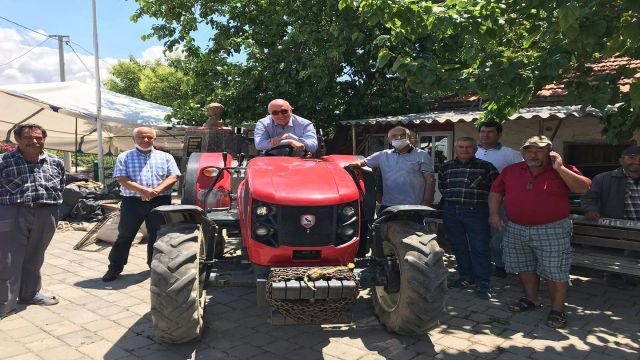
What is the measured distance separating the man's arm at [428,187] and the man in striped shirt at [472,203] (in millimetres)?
344

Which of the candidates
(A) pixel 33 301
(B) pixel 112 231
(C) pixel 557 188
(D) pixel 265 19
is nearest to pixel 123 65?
(D) pixel 265 19

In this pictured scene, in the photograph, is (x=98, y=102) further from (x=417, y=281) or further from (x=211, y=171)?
(x=417, y=281)

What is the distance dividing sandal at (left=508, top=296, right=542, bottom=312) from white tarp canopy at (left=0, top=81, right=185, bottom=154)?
398 inches

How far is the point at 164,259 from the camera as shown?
3.34 meters

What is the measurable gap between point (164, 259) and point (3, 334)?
1771 mm

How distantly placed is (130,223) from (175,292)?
99.9 inches

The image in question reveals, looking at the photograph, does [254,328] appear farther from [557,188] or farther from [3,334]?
[557,188]

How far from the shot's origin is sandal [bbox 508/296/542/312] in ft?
15.0

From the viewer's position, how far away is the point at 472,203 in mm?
4957

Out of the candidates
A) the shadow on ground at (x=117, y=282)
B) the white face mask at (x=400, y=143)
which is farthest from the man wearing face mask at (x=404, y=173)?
the shadow on ground at (x=117, y=282)

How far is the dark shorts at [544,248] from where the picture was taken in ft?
14.0

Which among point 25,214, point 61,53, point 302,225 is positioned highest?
point 61,53

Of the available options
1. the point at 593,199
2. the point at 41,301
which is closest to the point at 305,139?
the point at 41,301

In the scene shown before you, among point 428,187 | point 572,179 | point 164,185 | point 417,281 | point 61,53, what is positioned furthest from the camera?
point 61,53
